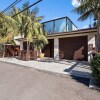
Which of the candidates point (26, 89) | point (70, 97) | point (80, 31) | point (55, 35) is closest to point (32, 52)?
point (55, 35)

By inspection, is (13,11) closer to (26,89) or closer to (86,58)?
(86,58)

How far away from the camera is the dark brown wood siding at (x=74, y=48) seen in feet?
58.2

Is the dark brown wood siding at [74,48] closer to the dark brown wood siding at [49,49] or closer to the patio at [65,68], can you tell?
the dark brown wood siding at [49,49]

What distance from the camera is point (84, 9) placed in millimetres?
14562

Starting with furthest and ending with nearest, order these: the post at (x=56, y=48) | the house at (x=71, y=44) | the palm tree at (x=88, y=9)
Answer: the post at (x=56, y=48), the house at (x=71, y=44), the palm tree at (x=88, y=9)

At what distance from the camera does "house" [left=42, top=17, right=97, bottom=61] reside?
1680cm

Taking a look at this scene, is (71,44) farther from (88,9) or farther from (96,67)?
(96,67)

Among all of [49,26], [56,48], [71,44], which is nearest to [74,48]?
[71,44]

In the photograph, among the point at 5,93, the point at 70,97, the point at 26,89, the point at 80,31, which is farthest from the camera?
the point at 80,31

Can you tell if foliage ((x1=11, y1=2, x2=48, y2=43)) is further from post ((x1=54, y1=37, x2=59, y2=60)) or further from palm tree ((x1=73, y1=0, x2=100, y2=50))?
palm tree ((x1=73, y1=0, x2=100, y2=50))

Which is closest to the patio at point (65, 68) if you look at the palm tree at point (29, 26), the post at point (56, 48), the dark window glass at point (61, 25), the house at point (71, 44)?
the house at point (71, 44)

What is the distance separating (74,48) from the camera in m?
18.8

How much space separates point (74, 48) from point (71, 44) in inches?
26.1

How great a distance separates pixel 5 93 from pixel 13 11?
16313 mm
